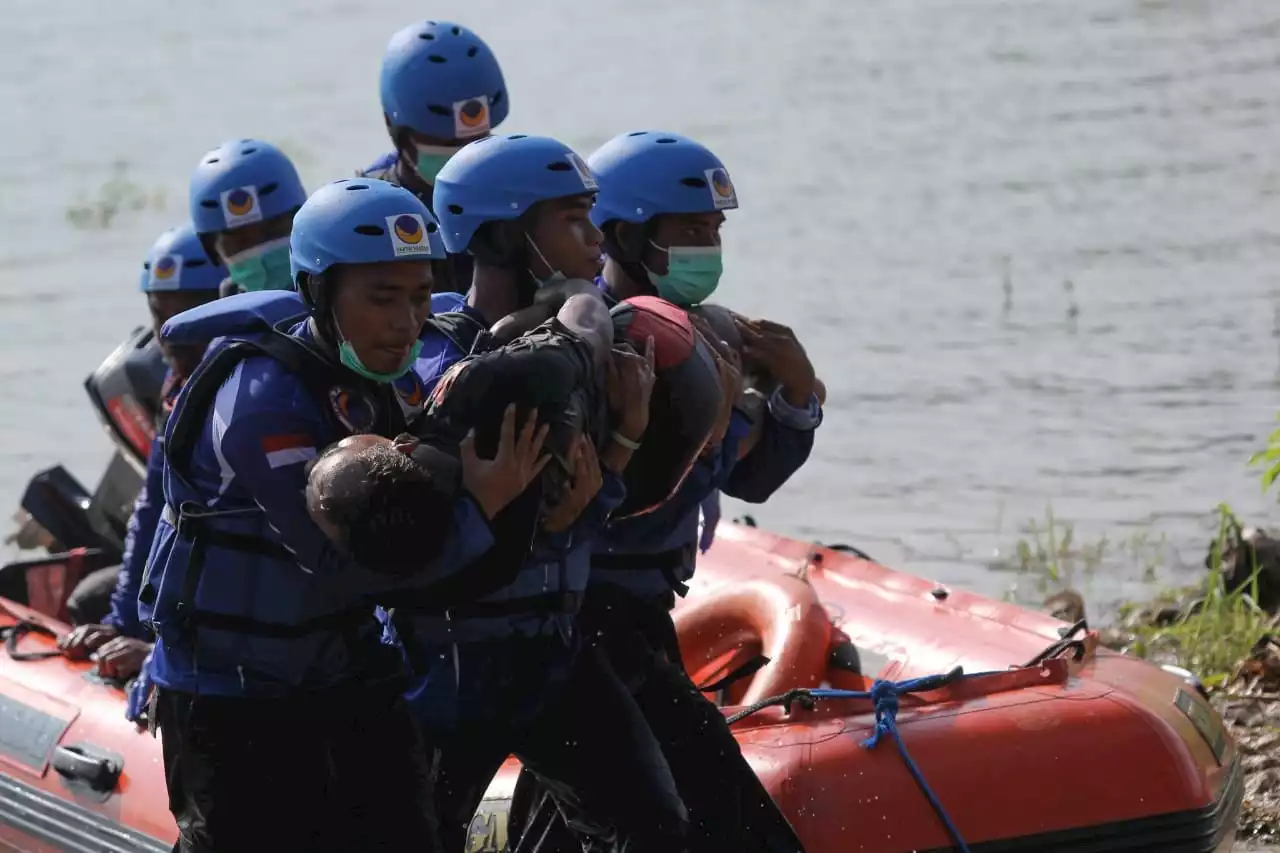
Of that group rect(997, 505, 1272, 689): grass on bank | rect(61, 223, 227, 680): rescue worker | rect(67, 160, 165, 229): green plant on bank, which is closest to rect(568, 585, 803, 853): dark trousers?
rect(61, 223, 227, 680): rescue worker

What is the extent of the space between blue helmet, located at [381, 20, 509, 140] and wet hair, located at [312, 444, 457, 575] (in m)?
2.57

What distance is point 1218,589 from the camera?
8297mm

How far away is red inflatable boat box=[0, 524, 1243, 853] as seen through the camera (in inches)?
214

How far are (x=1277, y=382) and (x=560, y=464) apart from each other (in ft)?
27.7

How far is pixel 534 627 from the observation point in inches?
174

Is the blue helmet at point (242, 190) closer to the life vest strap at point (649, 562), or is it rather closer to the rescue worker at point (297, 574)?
the life vest strap at point (649, 562)

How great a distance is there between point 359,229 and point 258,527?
549 mm

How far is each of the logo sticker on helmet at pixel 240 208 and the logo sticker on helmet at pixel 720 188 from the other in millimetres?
1789

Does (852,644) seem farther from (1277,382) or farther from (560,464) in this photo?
(1277,382)

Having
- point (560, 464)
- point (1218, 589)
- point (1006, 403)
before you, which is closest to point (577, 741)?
point (560, 464)

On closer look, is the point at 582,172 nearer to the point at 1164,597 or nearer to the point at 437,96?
the point at 437,96

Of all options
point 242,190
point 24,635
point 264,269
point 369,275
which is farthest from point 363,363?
point 24,635

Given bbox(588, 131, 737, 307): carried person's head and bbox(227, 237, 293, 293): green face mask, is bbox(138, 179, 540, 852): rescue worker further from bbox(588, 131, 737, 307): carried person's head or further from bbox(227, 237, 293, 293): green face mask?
bbox(227, 237, 293, 293): green face mask

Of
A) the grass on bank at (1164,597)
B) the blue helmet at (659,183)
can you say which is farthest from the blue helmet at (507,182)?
the grass on bank at (1164,597)
